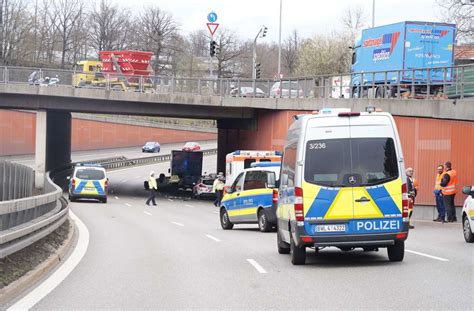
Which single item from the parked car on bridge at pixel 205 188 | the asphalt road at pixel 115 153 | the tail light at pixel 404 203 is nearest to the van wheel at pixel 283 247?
the tail light at pixel 404 203

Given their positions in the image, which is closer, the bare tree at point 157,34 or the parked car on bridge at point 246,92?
the parked car on bridge at point 246,92

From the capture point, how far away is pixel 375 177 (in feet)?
43.8

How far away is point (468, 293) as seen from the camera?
1023 centimetres

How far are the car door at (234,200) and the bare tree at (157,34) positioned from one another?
284ft

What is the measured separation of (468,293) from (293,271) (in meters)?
3.39

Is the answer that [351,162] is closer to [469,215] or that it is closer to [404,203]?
[404,203]

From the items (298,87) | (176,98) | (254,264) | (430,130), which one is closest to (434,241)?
(254,264)

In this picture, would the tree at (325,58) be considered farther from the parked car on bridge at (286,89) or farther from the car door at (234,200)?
→ the car door at (234,200)

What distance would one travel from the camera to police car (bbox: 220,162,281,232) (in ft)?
72.2

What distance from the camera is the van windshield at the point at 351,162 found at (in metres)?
13.3

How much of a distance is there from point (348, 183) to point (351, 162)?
361 millimetres

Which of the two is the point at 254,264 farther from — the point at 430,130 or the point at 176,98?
the point at 176,98

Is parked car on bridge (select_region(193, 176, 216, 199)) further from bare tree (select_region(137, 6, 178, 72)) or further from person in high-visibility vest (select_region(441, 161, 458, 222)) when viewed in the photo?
bare tree (select_region(137, 6, 178, 72))

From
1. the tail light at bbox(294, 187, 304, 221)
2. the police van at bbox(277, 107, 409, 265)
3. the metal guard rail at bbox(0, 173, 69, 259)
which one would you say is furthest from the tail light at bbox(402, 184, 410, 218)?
the metal guard rail at bbox(0, 173, 69, 259)
